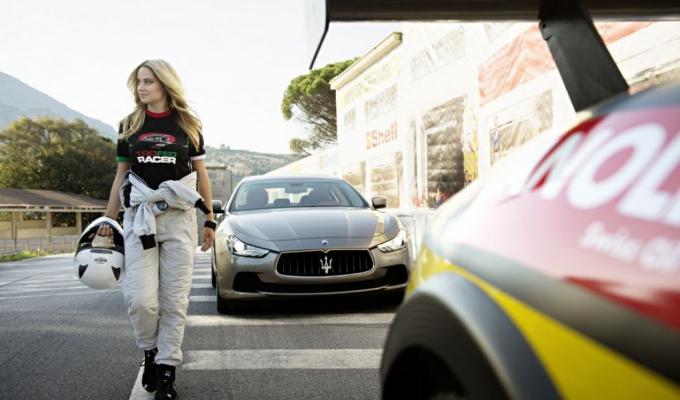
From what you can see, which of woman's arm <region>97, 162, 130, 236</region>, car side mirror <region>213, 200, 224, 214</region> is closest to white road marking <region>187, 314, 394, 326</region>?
car side mirror <region>213, 200, 224, 214</region>

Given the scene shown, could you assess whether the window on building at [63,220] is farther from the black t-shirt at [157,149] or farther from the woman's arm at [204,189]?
the black t-shirt at [157,149]

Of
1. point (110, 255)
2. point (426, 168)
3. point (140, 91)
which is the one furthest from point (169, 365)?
point (426, 168)

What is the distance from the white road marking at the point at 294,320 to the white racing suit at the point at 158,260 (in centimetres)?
238

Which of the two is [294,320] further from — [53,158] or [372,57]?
[53,158]

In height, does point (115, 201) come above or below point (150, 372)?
above

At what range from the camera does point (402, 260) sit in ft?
22.4

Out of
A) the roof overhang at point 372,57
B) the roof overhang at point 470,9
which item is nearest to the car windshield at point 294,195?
the roof overhang at point 470,9

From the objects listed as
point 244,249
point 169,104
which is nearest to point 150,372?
point 169,104

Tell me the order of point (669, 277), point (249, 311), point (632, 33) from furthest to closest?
point (632, 33) → point (249, 311) → point (669, 277)

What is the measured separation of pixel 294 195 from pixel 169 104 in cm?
421

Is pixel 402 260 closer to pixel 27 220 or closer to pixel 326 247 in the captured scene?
pixel 326 247

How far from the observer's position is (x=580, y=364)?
108 centimetres

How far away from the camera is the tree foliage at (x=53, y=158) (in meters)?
85.1

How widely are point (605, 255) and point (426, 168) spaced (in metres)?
22.5
